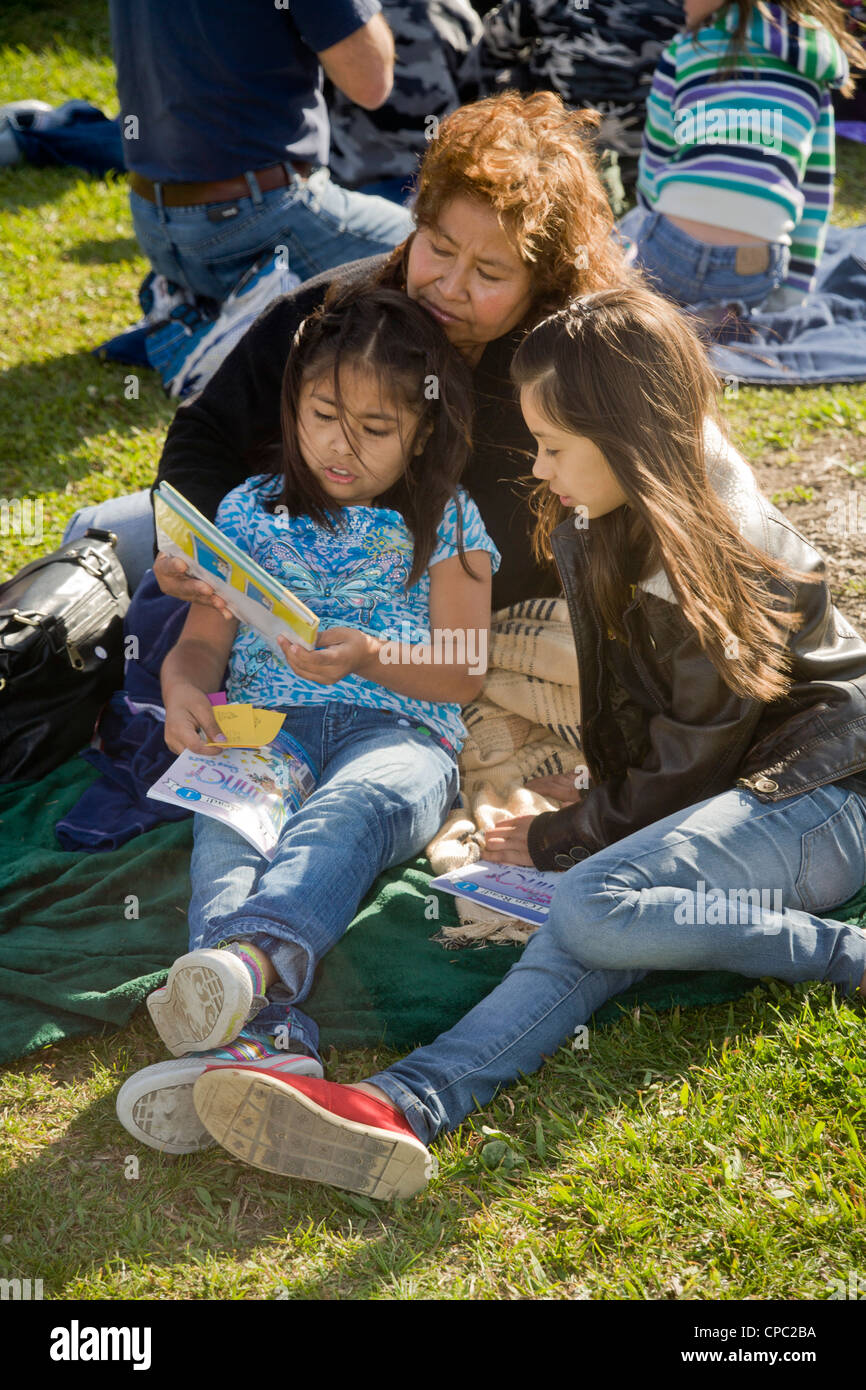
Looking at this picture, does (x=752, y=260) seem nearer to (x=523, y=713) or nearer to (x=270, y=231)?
(x=270, y=231)

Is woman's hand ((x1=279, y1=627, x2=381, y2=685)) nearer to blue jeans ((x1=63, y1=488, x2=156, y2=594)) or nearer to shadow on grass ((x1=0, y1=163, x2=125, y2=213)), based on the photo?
blue jeans ((x1=63, y1=488, x2=156, y2=594))

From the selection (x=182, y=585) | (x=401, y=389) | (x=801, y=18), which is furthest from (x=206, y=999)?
(x=801, y=18)

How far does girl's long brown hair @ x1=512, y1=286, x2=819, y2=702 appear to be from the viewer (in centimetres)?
249

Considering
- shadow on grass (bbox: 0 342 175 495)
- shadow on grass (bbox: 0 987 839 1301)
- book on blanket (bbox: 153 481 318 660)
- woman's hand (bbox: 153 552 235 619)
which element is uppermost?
book on blanket (bbox: 153 481 318 660)

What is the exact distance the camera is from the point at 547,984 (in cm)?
249

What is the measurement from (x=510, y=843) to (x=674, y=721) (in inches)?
20.3

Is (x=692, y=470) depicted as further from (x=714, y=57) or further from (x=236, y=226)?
(x=714, y=57)

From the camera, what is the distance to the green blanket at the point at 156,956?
2.59m

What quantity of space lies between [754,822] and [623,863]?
1.02 ft

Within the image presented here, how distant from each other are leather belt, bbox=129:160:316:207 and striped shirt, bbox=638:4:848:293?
1789 millimetres

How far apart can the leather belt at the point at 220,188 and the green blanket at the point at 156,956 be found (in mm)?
2713

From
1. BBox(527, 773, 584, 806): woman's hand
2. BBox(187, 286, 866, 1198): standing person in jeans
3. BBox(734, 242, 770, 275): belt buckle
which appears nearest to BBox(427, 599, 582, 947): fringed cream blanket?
BBox(527, 773, 584, 806): woman's hand

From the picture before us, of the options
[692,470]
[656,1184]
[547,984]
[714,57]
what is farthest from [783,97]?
[656,1184]

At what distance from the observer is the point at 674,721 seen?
266 centimetres
